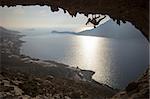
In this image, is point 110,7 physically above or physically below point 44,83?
above

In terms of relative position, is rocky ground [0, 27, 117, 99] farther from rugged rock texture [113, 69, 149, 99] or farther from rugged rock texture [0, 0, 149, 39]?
rugged rock texture [113, 69, 149, 99]

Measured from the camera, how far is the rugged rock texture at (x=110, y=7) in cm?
1166

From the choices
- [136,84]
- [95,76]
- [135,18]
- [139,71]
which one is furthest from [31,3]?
[139,71]

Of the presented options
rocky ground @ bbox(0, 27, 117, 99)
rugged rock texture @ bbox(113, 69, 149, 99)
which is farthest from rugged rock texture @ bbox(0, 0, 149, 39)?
rocky ground @ bbox(0, 27, 117, 99)

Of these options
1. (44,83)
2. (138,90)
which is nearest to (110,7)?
(138,90)

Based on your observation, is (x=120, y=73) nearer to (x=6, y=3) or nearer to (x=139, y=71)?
(x=139, y=71)

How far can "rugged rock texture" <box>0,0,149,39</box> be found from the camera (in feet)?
38.3

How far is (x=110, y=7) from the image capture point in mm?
13250

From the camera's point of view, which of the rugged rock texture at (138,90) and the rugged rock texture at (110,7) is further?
the rugged rock texture at (110,7)

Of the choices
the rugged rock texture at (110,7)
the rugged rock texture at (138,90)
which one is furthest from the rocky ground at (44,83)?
the rugged rock texture at (138,90)

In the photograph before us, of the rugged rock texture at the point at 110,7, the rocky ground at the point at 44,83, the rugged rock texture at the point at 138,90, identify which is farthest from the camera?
the rocky ground at the point at 44,83

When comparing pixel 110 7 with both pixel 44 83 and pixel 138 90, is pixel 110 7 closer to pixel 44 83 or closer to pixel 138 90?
pixel 138 90

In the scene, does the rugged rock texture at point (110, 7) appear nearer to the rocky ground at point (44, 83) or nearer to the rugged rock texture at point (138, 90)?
the rugged rock texture at point (138, 90)

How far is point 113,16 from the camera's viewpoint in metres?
15.2
